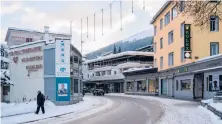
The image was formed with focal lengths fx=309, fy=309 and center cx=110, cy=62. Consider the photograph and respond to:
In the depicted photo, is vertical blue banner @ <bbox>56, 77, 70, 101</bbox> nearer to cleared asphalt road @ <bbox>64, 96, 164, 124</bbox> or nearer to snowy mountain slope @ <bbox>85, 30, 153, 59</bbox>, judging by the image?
cleared asphalt road @ <bbox>64, 96, 164, 124</bbox>

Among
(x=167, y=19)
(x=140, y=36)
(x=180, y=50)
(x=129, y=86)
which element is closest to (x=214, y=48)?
(x=180, y=50)

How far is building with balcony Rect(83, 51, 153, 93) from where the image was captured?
76.9 meters

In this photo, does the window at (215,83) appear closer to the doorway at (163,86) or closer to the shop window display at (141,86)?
the doorway at (163,86)

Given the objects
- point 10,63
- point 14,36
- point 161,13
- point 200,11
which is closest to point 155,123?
point 200,11

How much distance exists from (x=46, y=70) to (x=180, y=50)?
60.5 feet

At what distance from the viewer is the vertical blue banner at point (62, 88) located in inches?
1107

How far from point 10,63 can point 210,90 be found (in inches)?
837

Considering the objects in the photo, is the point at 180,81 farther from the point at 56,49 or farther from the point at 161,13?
the point at 56,49

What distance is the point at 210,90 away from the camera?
31.8 m

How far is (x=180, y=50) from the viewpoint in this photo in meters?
39.6

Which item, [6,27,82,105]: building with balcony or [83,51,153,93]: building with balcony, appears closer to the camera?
[6,27,82,105]: building with balcony

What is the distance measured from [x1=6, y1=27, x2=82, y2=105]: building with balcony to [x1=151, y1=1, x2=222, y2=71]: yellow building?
11.1 meters

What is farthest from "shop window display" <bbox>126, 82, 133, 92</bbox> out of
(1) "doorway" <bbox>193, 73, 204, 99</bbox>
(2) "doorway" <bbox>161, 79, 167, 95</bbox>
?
(1) "doorway" <bbox>193, 73, 204, 99</bbox>

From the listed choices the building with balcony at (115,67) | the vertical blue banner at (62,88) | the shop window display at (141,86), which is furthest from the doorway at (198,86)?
the building with balcony at (115,67)
